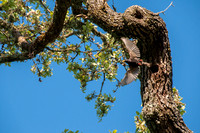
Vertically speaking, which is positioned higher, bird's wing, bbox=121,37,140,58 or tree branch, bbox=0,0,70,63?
tree branch, bbox=0,0,70,63

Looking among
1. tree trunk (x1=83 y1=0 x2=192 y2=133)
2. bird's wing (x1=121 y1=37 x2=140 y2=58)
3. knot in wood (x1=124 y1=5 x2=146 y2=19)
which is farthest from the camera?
knot in wood (x1=124 y1=5 x2=146 y2=19)

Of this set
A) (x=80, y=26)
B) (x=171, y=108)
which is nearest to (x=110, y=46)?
(x=80, y=26)

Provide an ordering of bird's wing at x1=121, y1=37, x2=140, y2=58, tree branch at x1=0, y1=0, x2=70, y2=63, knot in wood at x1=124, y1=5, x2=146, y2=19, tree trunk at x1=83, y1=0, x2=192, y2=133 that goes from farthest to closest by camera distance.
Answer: knot in wood at x1=124, y1=5, x2=146, y2=19 < tree branch at x1=0, y1=0, x2=70, y2=63 < bird's wing at x1=121, y1=37, x2=140, y2=58 < tree trunk at x1=83, y1=0, x2=192, y2=133

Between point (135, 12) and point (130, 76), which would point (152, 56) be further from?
point (135, 12)

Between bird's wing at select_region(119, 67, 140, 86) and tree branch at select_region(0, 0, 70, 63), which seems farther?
tree branch at select_region(0, 0, 70, 63)

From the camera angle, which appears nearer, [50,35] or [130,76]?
[130,76]

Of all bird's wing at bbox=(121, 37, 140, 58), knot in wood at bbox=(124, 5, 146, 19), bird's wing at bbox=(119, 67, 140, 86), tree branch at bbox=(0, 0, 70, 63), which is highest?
tree branch at bbox=(0, 0, 70, 63)

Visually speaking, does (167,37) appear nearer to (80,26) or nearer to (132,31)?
(132,31)

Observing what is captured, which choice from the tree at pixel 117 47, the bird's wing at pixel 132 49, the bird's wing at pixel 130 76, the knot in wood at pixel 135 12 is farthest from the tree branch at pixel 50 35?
the bird's wing at pixel 130 76

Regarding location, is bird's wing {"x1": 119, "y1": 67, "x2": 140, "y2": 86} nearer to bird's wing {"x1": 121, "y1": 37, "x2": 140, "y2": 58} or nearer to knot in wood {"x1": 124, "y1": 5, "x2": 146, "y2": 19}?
bird's wing {"x1": 121, "y1": 37, "x2": 140, "y2": 58}

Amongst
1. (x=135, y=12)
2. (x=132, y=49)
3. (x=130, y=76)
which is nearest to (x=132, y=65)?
(x=130, y=76)

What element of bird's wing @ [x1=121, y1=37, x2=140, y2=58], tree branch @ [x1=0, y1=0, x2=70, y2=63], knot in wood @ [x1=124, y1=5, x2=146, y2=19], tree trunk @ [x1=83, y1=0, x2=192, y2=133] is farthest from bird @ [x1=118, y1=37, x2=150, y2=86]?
tree branch @ [x1=0, y1=0, x2=70, y2=63]

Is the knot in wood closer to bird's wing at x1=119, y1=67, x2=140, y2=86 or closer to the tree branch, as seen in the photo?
bird's wing at x1=119, y1=67, x2=140, y2=86

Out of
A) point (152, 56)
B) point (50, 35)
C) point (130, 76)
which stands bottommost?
point (130, 76)
